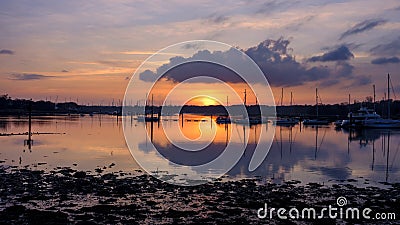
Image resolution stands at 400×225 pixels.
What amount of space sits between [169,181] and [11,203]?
299 inches

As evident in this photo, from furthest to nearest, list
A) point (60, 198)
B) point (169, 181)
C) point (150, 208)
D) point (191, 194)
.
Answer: point (169, 181)
point (191, 194)
point (60, 198)
point (150, 208)

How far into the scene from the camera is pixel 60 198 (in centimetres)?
1594

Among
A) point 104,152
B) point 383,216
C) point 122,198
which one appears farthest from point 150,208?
point 104,152

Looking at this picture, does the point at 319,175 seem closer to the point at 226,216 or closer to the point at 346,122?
the point at 226,216

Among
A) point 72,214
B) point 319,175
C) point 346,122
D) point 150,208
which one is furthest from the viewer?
point 346,122

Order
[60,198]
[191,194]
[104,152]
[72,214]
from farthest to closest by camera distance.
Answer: [104,152], [191,194], [60,198], [72,214]

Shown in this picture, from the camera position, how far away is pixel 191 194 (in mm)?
17422

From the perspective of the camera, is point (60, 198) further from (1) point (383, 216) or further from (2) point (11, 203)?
(1) point (383, 216)

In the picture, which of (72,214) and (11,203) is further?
(11,203)

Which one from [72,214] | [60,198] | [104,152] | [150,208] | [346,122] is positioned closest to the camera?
[72,214]

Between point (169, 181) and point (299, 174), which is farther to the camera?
point (299, 174)

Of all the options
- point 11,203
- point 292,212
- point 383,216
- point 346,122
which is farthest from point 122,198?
point 346,122

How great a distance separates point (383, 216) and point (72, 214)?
33.4 feet

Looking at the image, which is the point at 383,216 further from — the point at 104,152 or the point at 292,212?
the point at 104,152
